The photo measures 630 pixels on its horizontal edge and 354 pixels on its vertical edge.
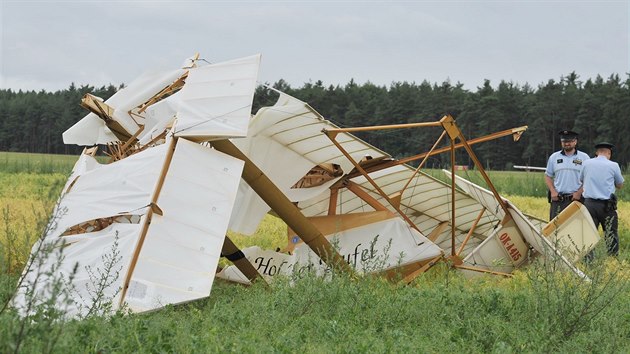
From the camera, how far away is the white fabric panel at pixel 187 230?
7.20 metres

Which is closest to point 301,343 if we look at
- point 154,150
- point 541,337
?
point 541,337

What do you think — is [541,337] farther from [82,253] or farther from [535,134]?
[535,134]

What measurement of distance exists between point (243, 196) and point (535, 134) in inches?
2419

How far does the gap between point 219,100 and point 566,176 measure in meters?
6.45

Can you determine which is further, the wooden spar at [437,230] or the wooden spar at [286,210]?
the wooden spar at [437,230]

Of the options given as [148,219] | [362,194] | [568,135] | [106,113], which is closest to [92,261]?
[148,219]

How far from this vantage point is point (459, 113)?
7569cm

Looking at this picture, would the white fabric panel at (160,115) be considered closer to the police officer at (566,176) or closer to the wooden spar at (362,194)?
the wooden spar at (362,194)

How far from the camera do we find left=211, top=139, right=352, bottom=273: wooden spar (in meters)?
9.49

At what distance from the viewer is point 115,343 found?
18.2ft

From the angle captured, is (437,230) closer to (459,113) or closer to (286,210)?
(286,210)

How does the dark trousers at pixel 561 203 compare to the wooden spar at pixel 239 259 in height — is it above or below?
above

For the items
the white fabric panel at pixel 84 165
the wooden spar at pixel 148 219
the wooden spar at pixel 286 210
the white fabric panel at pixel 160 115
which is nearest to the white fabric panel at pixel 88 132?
the white fabric panel at pixel 84 165

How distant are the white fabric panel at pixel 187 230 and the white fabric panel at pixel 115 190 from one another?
0.71ft
